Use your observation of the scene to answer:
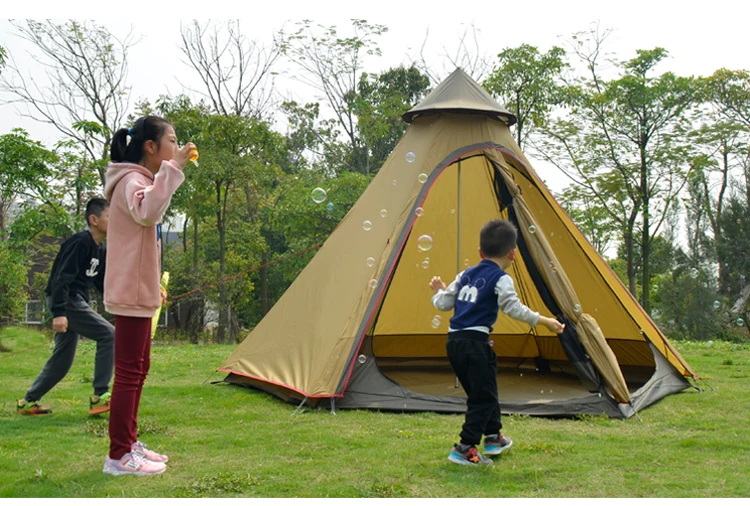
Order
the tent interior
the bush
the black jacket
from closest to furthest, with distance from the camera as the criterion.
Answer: the black jacket → the tent interior → the bush

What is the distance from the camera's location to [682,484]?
9.84 feet

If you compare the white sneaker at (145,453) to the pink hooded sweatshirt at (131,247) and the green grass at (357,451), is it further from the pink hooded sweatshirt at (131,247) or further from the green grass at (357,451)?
the pink hooded sweatshirt at (131,247)

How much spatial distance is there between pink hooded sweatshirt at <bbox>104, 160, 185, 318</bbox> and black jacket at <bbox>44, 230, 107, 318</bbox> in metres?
1.28

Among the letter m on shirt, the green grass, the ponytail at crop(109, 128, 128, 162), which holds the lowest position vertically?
the green grass

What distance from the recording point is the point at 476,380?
3.45 meters

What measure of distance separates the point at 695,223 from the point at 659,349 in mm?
14550

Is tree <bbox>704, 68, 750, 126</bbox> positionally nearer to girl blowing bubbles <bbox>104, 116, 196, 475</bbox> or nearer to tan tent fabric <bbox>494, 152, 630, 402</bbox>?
tan tent fabric <bbox>494, 152, 630, 402</bbox>

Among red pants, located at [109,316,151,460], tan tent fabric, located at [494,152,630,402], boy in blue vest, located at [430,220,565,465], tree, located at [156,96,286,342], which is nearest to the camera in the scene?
red pants, located at [109,316,151,460]

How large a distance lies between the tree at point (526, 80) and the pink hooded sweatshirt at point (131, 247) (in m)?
14.4

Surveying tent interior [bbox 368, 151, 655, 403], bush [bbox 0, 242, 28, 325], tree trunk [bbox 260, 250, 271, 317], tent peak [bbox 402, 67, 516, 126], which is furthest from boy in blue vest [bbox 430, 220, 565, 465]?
tree trunk [bbox 260, 250, 271, 317]

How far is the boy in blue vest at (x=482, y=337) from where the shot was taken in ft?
11.1

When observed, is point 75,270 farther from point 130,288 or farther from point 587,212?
point 587,212

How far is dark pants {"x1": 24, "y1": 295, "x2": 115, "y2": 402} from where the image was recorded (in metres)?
4.30

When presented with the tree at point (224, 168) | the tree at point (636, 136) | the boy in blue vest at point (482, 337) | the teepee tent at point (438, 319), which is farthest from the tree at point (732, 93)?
the boy in blue vest at point (482, 337)
